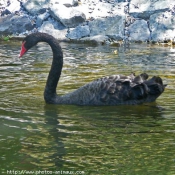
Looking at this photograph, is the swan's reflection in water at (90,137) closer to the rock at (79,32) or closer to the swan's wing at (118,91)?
the swan's wing at (118,91)

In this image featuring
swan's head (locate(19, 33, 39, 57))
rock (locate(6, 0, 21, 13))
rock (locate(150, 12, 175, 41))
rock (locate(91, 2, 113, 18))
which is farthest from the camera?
rock (locate(6, 0, 21, 13))

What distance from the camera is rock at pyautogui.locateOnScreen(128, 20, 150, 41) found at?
13.7 meters

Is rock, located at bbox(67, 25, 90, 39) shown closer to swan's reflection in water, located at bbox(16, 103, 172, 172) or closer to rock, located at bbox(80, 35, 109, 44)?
rock, located at bbox(80, 35, 109, 44)

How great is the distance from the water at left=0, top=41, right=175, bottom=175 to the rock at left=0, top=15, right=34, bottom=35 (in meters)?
5.99

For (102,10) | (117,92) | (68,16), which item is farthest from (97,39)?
(117,92)

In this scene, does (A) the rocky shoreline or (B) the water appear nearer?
(B) the water

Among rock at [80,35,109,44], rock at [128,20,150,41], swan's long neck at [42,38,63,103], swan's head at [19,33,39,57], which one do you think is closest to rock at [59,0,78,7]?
rock at [80,35,109,44]

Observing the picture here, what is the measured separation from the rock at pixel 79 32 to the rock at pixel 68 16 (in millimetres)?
193

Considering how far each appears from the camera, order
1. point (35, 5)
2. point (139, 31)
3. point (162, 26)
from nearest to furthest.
Answer: point (162, 26) < point (139, 31) < point (35, 5)

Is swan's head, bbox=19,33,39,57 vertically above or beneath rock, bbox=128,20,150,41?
above

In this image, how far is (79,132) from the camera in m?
5.27

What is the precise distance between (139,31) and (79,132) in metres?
8.93

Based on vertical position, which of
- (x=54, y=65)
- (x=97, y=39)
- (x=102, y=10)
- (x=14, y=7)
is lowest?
(x=97, y=39)

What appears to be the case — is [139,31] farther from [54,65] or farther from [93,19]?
[54,65]
